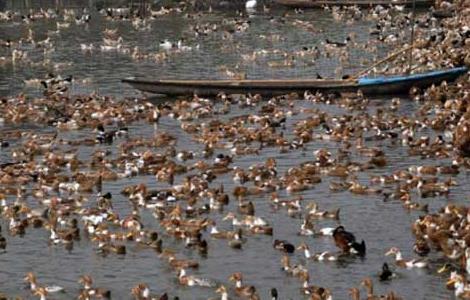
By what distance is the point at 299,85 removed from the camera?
47.2m

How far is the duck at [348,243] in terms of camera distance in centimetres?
2638

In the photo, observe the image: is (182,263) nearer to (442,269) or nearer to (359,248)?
(359,248)

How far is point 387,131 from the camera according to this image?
126 ft

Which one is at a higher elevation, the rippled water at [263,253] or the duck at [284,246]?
the duck at [284,246]

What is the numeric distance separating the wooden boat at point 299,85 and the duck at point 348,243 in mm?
20053

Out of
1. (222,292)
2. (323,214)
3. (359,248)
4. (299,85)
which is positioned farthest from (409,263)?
(299,85)

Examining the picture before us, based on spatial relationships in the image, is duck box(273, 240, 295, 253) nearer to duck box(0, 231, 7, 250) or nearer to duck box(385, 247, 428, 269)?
duck box(385, 247, 428, 269)

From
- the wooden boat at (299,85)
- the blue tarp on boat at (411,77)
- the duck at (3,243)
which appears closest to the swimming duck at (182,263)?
the duck at (3,243)

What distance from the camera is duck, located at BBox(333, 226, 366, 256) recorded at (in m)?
26.4

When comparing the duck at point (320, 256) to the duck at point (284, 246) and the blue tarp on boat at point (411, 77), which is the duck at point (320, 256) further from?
the blue tarp on boat at point (411, 77)

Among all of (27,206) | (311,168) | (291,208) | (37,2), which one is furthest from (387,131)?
(37,2)

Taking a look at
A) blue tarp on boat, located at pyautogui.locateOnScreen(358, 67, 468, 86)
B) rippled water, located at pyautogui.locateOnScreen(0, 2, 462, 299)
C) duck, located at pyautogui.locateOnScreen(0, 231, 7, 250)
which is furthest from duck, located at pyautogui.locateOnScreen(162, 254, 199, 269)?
blue tarp on boat, located at pyautogui.locateOnScreen(358, 67, 468, 86)

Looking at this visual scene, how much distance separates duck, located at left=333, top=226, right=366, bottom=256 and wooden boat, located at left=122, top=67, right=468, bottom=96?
20053 millimetres

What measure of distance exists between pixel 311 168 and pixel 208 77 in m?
21.3
